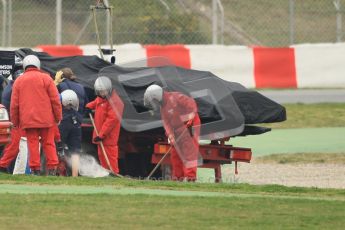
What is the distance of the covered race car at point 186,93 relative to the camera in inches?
730

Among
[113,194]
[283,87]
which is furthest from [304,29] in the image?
[113,194]

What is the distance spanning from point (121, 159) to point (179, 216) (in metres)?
6.50

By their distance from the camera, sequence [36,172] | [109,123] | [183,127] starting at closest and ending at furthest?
[36,172] → [183,127] → [109,123]

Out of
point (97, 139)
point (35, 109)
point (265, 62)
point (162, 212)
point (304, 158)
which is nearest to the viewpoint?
point (162, 212)

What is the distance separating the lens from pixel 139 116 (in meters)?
18.8

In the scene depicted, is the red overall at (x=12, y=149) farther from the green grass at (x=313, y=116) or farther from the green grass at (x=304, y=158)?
the green grass at (x=313, y=116)

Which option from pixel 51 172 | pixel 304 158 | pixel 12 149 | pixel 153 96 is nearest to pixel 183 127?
pixel 153 96

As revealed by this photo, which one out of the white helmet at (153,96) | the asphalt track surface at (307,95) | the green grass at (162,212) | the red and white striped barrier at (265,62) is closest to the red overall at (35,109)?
the white helmet at (153,96)

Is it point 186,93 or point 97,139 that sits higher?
point 186,93

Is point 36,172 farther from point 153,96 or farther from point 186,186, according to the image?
point 186,186

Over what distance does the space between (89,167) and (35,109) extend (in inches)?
77.4

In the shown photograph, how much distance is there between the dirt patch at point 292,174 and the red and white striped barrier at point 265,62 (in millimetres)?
6829

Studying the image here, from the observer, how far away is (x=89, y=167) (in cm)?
1912

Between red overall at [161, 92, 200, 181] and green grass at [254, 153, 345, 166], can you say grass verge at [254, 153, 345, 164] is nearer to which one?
green grass at [254, 153, 345, 166]
